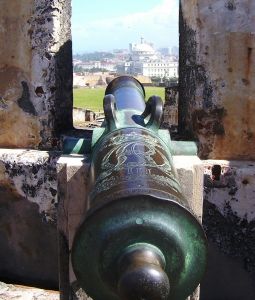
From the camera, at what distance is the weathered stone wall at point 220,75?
3.77 metres

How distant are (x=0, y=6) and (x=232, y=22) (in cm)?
163

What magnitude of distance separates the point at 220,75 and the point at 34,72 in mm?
1301

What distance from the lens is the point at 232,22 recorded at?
3766mm

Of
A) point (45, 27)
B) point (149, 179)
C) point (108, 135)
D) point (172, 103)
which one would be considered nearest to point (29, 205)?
point (45, 27)

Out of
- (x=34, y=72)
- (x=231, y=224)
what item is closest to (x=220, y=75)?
(x=231, y=224)

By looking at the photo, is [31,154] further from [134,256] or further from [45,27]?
[134,256]

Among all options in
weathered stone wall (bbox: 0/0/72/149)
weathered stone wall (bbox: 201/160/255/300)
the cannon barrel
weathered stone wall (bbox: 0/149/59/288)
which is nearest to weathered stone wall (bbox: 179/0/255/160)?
weathered stone wall (bbox: 201/160/255/300)

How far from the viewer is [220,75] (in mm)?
3840

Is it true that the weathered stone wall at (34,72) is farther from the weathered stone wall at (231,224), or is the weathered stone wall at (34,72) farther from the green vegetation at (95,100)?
the green vegetation at (95,100)

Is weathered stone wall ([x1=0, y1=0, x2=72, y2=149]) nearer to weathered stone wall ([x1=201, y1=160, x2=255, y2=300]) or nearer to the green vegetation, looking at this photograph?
weathered stone wall ([x1=201, y1=160, x2=255, y2=300])

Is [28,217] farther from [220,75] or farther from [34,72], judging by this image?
[220,75]

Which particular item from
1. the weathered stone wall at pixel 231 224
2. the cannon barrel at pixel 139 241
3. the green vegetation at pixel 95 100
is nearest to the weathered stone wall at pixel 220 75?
the weathered stone wall at pixel 231 224

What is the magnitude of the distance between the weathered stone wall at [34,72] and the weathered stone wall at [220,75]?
0.87 metres

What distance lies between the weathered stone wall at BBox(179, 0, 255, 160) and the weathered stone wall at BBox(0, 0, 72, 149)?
0.87 m
